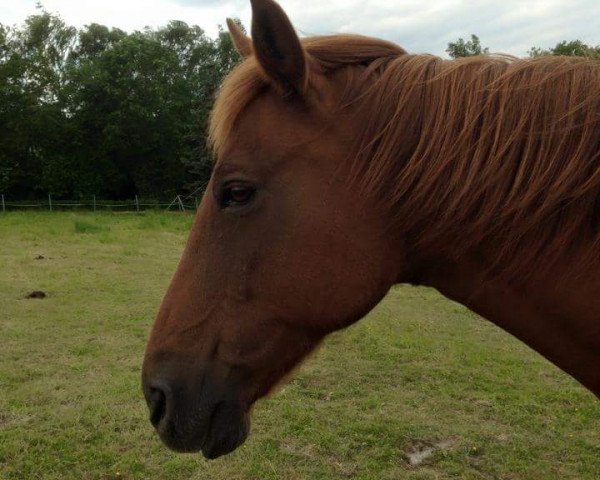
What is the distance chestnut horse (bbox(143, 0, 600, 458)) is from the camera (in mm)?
1411

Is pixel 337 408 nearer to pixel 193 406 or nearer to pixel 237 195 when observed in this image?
pixel 193 406

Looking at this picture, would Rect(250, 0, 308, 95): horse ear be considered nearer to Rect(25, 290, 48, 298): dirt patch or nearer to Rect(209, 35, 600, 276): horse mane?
Rect(209, 35, 600, 276): horse mane

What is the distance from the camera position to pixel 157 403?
5.25 ft

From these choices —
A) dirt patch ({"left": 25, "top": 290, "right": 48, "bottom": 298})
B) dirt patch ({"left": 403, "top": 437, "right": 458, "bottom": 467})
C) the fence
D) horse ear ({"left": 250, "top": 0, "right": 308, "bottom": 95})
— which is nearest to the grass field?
dirt patch ({"left": 403, "top": 437, "right": 458, "bottom": 467})

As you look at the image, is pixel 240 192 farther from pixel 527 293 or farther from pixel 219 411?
pixel 527 293

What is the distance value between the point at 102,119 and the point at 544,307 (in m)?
36.6

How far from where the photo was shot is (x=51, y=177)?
105 feet

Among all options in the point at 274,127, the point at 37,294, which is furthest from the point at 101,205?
the point at 274,127

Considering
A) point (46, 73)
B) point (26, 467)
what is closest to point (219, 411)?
point (26, 467)

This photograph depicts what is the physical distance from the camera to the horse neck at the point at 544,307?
1.42m

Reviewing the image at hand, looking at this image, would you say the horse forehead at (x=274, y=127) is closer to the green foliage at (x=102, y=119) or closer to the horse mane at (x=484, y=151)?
the horse mane at (x=484, y=151)

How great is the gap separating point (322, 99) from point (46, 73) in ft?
119

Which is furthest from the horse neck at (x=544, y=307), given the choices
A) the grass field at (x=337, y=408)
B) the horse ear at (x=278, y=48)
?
the grass field at (x=337, y=408)

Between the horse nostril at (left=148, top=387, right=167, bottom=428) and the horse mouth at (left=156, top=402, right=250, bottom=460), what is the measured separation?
28 millimetres
